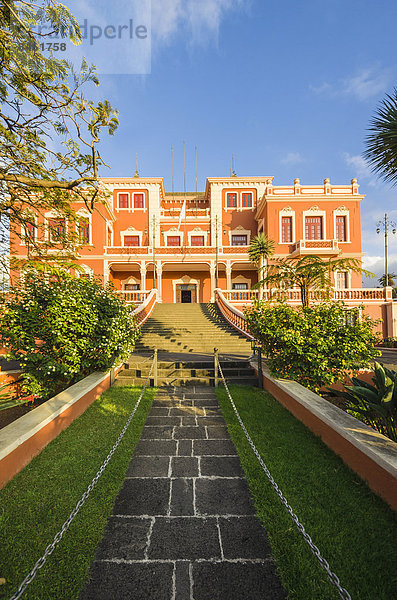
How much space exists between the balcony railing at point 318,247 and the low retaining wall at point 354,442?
18.2 meters

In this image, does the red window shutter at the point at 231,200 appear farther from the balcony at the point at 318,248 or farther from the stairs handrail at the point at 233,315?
the stairs handrail at the point at 233,315

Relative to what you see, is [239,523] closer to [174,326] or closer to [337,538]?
[337,538]

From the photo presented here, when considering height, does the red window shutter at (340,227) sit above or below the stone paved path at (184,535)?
above

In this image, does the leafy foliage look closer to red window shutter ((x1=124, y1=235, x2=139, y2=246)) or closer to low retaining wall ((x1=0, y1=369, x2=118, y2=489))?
low retaining wall ((x1=0, y1=369, x2=118, y2=489))

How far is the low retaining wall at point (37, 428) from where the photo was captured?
10.3ft

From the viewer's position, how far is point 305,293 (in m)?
9.35

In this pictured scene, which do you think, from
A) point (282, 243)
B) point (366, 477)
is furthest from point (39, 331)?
point (282, 243)

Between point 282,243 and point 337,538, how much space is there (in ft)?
72.5

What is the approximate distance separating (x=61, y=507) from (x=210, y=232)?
2489 centimetres

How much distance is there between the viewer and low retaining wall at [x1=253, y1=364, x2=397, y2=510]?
2607 millimetres

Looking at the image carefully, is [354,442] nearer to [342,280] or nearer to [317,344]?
[317,344]

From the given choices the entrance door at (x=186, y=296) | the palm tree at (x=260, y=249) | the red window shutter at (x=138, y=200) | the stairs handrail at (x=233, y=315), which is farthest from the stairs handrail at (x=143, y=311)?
the red window shutter at (x=138, y=200)

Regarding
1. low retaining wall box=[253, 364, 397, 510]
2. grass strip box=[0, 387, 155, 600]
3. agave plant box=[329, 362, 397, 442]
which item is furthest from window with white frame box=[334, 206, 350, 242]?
grass strip box=[0, 387, 155, 600]

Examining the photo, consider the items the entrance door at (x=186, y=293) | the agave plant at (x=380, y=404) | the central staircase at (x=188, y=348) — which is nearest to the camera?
the agave plant at (x=380, y=404)
